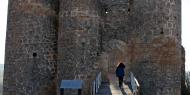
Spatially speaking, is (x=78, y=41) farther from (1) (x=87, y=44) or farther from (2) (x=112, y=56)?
(2) (x=112, y=56)

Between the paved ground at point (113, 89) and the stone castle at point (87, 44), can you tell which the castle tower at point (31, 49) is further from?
the paved ground at point (113, 89)

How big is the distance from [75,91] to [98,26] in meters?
3.63

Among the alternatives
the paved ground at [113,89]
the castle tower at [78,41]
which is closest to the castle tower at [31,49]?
the castle tower at [78,41]

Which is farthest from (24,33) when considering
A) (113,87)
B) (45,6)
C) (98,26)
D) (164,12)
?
(164,12)

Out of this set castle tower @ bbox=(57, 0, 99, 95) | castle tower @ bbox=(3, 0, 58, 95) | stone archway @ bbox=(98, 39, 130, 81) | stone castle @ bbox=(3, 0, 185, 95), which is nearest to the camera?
castle tower @ bbox=(57, 0, 99, 95)

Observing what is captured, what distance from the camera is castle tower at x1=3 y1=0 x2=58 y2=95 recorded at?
2203 cm

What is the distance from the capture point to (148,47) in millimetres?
22188

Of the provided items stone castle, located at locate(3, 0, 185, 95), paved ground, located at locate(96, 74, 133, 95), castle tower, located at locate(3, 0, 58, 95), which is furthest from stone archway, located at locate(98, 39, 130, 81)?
castle tower, located at locate(3, 0, 58, 95)

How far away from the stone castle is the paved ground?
1026mm

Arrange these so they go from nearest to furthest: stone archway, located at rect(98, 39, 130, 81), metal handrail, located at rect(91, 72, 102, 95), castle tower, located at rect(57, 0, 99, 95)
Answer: metal handrail, located at rect(91, 72, 102, 95) → castle tower, located at rect(57, 0, 99, 95) → stone archway, located at rect(98, 39, 130, 81)

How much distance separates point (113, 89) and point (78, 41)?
339cm

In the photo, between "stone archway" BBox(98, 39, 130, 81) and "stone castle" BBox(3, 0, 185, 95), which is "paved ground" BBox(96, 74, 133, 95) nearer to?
"stone castle" BBox(3, 0, 185, 95)

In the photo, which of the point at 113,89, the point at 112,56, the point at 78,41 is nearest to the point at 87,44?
the point at 78,41

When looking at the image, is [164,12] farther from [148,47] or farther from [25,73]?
[25,73]
